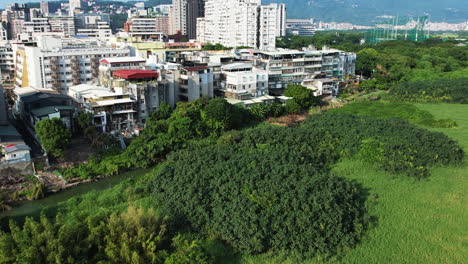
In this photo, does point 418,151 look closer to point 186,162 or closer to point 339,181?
point 339,181

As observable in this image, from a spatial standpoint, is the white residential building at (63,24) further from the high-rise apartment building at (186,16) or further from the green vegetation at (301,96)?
the green vegetation at (301,96)

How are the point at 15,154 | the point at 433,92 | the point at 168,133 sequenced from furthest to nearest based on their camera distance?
the point at 433,92 < the point at 168,133 < the point at 15,154

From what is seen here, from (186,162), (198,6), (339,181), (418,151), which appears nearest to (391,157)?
(418,151)

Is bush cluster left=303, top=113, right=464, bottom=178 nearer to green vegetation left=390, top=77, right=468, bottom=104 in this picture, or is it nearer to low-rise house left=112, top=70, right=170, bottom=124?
low-rise house left=112, top=70, right=170, bottom=124

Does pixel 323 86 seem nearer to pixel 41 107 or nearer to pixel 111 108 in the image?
pixel 111 108

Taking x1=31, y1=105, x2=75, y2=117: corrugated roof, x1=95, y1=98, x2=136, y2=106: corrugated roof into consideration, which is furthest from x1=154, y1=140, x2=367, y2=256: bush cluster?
x1=31, y1=105, x2=75, y2=117: corrugated roof

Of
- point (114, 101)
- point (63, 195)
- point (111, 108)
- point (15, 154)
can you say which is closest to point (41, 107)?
point (111, 108)

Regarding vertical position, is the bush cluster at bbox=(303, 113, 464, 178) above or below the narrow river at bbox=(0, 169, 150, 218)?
above
